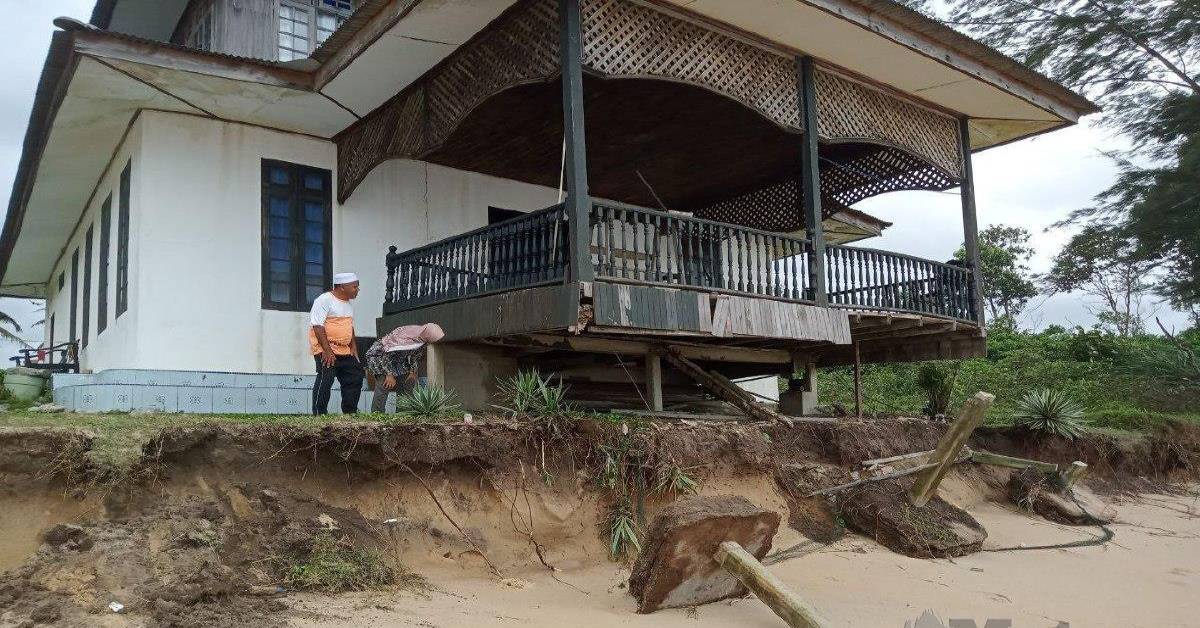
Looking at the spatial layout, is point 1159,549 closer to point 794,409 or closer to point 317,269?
point 794,409

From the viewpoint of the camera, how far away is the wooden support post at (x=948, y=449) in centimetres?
959

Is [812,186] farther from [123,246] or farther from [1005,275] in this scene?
[1005,275]

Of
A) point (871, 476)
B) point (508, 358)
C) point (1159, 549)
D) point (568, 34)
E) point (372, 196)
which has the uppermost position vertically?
point (568, 34)

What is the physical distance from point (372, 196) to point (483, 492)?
5.69m

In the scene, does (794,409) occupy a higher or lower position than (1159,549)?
higher

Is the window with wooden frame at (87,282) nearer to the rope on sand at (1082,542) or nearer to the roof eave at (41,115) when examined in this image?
the roof eave at (41,115)

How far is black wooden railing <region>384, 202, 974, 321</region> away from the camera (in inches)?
346

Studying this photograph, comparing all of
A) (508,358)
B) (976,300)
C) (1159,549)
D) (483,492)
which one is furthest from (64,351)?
(1159,549)

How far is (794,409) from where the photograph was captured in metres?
12.7

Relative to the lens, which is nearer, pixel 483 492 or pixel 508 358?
pixel 483 492

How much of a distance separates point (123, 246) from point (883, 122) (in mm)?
9591

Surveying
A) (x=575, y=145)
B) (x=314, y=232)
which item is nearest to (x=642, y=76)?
(x=575, y=145)

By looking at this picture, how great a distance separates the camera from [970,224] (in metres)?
12.7

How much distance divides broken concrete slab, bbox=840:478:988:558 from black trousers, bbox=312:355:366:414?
524cm
